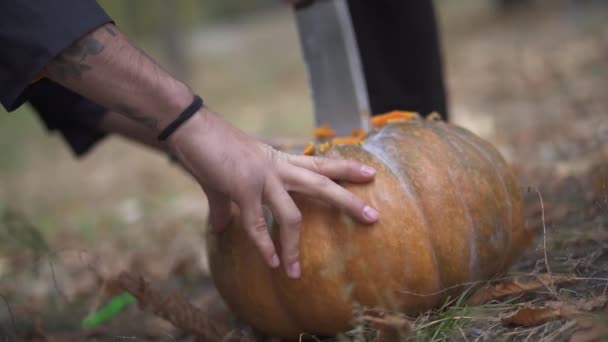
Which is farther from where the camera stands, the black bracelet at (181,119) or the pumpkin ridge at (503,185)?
the pumpkin ridge at (503,185)

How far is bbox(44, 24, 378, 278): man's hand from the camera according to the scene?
1323 mm

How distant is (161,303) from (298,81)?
26.6ft

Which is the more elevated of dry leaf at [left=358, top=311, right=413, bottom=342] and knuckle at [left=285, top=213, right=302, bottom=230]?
knuckle at [left=285, top=213, right=302, bottom=230]

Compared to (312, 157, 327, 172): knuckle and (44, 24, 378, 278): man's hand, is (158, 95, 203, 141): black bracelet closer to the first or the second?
(44, 24, 378, 278): man's hand

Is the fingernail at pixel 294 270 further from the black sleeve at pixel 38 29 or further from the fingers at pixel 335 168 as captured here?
the black sleeve at pixel 38 29

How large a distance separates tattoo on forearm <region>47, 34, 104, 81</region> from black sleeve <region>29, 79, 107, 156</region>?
0.91 metres

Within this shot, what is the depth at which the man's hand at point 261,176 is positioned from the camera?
135 centimetres

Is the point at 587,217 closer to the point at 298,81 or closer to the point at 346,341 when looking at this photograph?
the point at 346,341

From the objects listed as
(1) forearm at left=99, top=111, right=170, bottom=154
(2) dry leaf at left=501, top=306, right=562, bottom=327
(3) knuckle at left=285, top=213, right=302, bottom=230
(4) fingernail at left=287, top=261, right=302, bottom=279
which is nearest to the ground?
(2) dry leaf at left=501, top=306, right=562, bottom=327

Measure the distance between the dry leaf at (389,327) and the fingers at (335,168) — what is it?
338 millimetres

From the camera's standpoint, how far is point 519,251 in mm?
1750

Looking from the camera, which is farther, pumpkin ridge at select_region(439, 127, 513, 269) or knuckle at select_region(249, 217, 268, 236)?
pumpkin ridge at select_region(439, 127, 513, 269)

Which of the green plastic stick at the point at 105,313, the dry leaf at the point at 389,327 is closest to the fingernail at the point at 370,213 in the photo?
the dry leaf at the point at 389,327

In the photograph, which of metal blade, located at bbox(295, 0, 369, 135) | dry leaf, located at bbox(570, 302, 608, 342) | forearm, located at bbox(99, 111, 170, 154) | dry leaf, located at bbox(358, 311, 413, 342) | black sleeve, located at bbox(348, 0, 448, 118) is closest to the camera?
dry leaf, located at bbox(570, 302, 608, 342)
